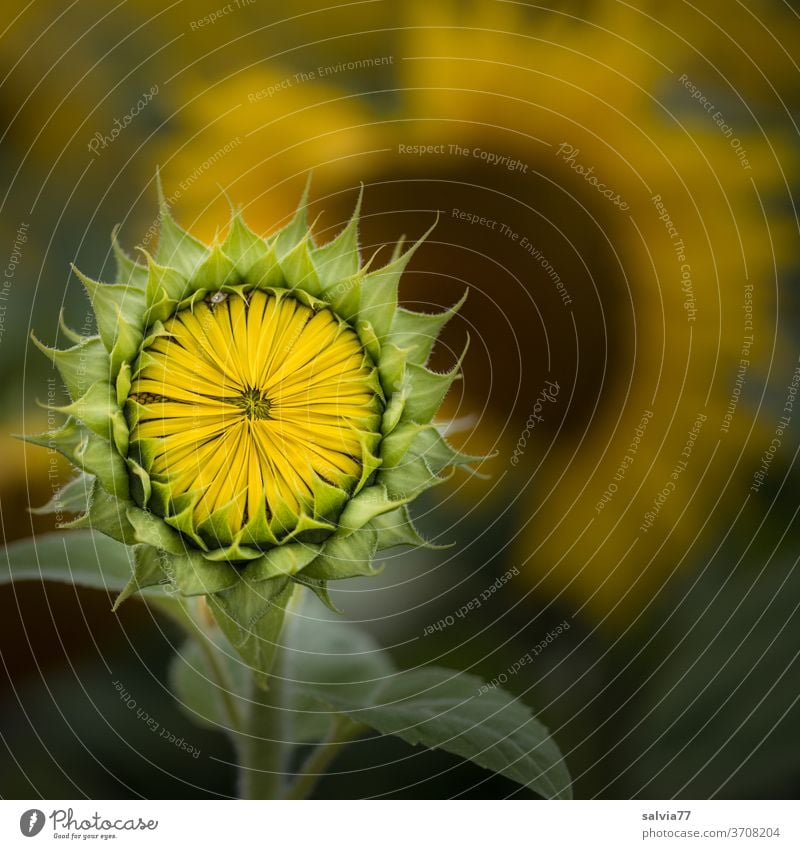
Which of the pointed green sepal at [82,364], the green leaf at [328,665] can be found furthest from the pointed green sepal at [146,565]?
the green leaf at [328,665]

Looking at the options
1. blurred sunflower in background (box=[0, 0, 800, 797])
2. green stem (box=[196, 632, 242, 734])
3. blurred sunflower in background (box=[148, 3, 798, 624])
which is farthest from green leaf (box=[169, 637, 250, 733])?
blurred sunflower in background (box=[148, 3, 798, 624])

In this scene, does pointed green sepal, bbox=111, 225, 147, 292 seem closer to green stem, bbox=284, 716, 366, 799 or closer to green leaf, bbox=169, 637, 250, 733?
green leaf, bbox=169, 637, 250, 733

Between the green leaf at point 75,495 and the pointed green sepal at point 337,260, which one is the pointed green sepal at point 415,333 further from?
the green leaf at point 75,495

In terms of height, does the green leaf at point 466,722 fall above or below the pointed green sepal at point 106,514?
below

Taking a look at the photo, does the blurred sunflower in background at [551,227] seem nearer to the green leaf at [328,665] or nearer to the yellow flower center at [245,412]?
the green leaf at [328,665]

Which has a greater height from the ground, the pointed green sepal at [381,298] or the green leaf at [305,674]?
the pointed green sepal at [381,298]

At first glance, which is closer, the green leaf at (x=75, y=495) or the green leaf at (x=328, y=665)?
the green leaf at (x=75, y=495)

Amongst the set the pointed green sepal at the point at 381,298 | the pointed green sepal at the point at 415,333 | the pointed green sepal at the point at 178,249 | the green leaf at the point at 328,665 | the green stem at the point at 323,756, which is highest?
the pointed green sepal at the point at 178,249

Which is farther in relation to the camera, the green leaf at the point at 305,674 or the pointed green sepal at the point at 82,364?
the green leaf at the point at 305,674

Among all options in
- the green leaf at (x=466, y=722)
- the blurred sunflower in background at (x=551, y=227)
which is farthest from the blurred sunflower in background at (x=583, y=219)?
the green leaf at (x=466, y=722)
